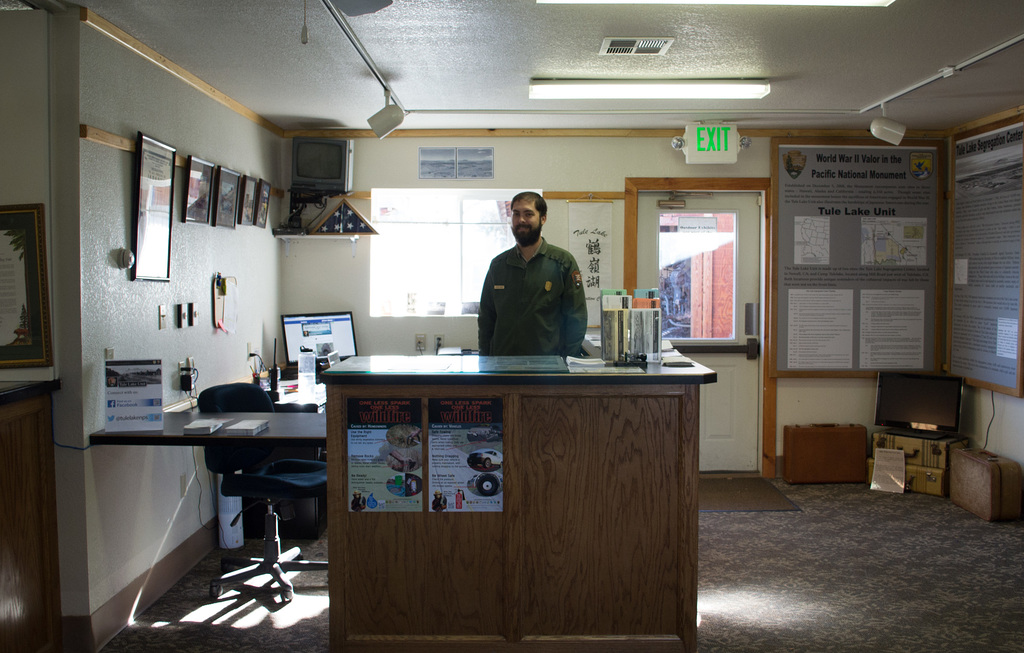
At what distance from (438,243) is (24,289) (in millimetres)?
2947

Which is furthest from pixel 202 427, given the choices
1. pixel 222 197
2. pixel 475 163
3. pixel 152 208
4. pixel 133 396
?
pixel 475 163

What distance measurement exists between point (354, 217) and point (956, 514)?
14.4 ft

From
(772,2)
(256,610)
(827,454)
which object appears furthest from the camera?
(827,454)

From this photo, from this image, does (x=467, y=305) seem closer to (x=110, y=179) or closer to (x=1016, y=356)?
(x=110, y=179)

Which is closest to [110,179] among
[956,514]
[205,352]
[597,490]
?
[205,352]

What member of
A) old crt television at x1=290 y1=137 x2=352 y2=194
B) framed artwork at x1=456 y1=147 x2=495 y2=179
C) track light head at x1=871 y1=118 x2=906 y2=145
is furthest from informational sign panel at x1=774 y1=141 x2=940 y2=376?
old crt television at x1=290 y1=137 x2=352 y2=194

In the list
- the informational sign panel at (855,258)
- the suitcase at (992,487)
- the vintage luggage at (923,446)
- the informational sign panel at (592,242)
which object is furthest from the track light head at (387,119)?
the suitcase at (992,487)

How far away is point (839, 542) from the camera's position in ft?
13.3

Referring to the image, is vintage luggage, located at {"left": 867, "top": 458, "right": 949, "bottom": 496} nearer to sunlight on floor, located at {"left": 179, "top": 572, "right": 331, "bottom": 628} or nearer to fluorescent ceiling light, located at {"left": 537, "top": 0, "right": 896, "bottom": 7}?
fluorescent ceiling light, located at {"left": 537, "top": 0, "right": 896, "bottom": 7}

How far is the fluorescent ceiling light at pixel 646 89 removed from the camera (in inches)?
155

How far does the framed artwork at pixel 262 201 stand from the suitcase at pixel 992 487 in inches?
191

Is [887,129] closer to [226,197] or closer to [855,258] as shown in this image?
[855,258]

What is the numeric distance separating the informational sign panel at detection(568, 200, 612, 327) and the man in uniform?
54.2 inches

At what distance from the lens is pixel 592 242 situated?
5.24 metres
